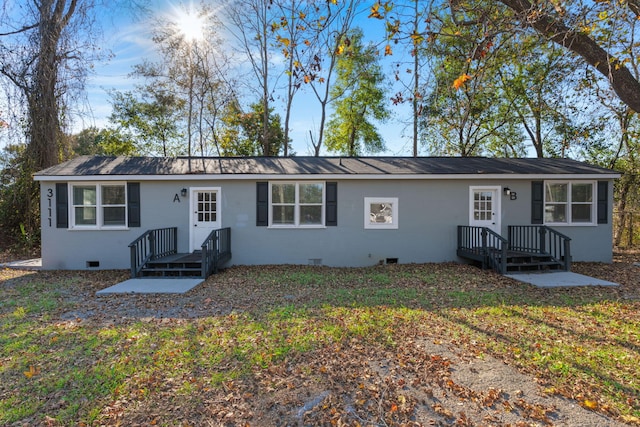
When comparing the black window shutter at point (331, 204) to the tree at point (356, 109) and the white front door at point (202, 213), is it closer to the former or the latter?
the white front door at point (202, 213)

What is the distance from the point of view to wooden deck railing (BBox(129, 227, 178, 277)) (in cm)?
723

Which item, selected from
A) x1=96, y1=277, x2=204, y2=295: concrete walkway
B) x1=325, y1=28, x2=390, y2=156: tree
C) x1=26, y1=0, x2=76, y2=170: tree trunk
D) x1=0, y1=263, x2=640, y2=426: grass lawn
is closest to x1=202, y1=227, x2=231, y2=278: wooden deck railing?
x1=96, y1=277, x2=204, y2=295: concrete walkway

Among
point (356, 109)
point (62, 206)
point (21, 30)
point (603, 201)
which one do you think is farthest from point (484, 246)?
point (21, 30)

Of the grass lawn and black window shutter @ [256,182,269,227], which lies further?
black window shutter @ [256,182,269,227]

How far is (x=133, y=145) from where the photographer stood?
64.7ft

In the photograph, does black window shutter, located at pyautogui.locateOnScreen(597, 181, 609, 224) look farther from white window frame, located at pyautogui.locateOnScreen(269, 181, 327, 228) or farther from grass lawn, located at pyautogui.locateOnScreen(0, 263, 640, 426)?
white window frame, located at pyautogui.locateOnScreen(269, 181, 327, 228)

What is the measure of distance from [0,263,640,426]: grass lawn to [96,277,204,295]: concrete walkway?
311 mm

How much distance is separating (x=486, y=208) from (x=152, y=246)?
888cm

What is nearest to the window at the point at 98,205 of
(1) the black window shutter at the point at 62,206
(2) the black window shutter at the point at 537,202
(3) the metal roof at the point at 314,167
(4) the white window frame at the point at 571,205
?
(1) the black window shutter at the point at 62,206

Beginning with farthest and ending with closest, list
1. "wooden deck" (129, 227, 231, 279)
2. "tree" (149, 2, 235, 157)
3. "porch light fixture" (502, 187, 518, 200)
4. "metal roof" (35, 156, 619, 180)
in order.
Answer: "tree" (149, 2, 235, 157) → "porch light fixture" (502, 187, 518, 200) → "metal roof" (35, 156, 619, 180) → "wooden deck" (129, 227, 231, 279)

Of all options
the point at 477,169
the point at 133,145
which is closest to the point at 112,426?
the point at 477,169

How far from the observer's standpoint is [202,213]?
877 centimetres

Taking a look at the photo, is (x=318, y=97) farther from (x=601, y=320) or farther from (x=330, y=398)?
(x=330, y=398)

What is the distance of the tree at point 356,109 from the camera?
1767 cm
